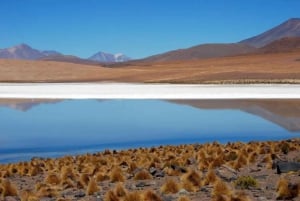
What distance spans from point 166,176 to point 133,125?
10096mm

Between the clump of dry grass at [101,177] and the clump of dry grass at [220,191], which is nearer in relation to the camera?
the clump of dry grass at [220,191]

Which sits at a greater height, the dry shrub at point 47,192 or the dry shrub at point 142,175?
the dry shrub at point 142,175

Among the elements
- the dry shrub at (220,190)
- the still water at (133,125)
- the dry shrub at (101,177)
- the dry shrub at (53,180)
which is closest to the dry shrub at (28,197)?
the dry shrub at (53,180)

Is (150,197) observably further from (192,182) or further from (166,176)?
(166,176)

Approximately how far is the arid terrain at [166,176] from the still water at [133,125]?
103 inches

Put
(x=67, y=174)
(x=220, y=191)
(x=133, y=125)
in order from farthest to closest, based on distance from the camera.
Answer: (x=133, y=125), (x=67, y=174), (x=220, y=191)

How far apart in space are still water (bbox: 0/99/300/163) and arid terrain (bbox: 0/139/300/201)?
8.60 feet

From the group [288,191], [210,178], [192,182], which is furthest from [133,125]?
[288,191]

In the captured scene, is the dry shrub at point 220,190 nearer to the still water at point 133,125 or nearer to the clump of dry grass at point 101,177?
the clump of dry grass at point 101,177

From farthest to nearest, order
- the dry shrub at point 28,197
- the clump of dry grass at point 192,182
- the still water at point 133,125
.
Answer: the still water at point 133,125, the clump of dry grass at point 192,182, the dry shrub at point 28,197

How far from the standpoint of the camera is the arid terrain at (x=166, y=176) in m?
6.33

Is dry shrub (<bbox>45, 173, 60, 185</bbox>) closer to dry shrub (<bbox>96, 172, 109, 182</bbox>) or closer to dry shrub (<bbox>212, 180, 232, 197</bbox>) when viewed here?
dry shrub (<bbox>96, 172, 109, 182</bbox>)

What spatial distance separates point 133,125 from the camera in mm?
18297

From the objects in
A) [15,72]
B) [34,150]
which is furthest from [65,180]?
[15,72]
